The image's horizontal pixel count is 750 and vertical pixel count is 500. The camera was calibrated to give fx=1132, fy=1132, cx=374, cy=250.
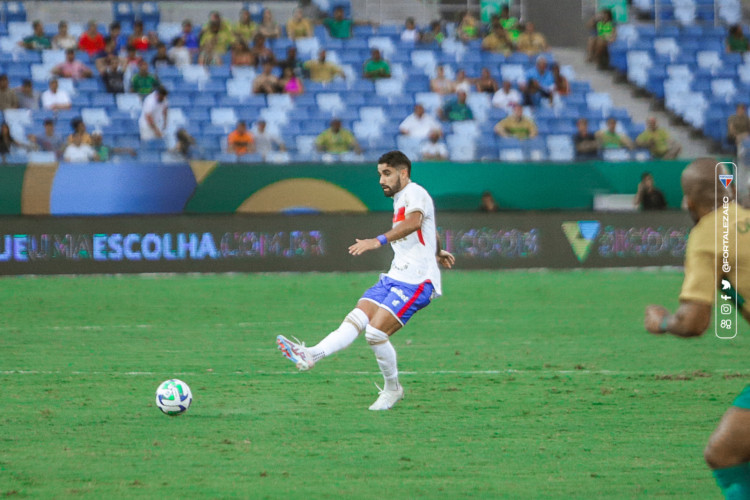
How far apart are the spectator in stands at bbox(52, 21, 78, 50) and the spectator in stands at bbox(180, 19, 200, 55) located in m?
2.24

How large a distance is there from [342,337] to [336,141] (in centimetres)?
1320

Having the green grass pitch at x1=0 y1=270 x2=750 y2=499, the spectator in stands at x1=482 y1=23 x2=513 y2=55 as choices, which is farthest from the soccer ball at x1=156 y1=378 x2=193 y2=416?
the spectator in stands at x1=482 y1=23 x2=513 y2=55

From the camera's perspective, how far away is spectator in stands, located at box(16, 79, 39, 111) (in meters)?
21.4

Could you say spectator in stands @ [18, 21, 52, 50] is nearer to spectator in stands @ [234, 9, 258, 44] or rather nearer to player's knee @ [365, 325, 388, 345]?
spectator in stands @ [234, 9, 258, 44]

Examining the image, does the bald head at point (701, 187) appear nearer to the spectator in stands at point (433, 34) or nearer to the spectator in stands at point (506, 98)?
the spectator in stands at point (506, 98)

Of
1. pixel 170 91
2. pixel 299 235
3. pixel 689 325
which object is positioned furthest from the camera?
pixel 170 91

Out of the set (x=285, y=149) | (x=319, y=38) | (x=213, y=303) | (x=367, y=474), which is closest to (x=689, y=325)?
(x=367, y=474)

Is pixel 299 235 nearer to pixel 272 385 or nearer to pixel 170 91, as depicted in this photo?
pixel 170 91

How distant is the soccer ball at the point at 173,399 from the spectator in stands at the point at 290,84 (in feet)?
52.4

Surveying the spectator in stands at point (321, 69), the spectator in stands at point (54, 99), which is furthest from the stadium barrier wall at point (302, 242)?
the spectator in stands at point (321, 69)

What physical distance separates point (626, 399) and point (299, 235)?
11.8m

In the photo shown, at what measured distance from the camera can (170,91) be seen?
22641mm

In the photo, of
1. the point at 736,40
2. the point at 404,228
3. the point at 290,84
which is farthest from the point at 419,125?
the point at 404,228

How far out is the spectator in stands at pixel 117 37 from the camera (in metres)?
23.1
